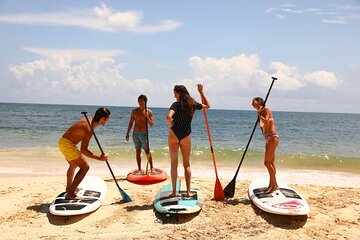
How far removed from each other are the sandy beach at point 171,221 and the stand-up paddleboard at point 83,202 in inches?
4.7

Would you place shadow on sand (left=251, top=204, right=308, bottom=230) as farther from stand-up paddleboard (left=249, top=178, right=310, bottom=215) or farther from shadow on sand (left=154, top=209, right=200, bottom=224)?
shadow on sand (left=154, top=209, right=200, bottom=224)

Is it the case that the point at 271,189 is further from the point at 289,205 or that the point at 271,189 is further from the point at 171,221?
the point at 171,221

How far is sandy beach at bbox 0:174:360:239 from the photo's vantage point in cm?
440

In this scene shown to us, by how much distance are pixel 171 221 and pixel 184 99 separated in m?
1.75

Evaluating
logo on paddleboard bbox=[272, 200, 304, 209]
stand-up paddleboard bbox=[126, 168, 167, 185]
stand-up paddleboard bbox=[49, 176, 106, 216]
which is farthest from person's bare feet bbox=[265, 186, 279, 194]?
stand-up paddleboard bbox=[49, 176, 106, 216]

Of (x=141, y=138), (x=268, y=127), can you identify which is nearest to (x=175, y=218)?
(x=268, y=127)

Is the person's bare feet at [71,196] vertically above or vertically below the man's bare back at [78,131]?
below

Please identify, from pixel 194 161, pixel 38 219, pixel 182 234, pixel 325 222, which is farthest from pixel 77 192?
pixel 194 161

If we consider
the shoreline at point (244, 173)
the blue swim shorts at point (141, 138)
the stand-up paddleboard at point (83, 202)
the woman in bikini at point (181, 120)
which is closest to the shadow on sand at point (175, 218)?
the woman in bikini at point (181, 120)

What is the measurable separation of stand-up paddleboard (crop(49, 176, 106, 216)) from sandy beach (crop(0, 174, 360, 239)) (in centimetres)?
12

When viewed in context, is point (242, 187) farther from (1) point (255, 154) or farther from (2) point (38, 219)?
(1) point (255, 154)

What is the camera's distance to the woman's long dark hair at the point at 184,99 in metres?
4.91

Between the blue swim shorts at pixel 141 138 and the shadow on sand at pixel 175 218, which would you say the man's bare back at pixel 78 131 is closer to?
the shadow on sand at pixel 175 218

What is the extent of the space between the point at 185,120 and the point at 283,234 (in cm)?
204
